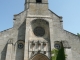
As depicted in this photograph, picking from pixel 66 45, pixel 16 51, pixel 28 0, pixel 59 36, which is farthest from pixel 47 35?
pixel 28 0

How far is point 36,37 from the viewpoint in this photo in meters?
22.1

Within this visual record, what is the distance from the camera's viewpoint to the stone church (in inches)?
802

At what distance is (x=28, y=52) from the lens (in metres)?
A: 20.1

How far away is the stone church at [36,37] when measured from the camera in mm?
20370

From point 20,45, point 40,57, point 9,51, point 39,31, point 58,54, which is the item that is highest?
point 39,31

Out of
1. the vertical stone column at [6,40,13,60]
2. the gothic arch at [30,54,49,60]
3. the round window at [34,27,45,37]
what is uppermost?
the round window at [34,27,45,37]

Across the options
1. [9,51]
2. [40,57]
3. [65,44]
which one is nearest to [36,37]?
[40,57]

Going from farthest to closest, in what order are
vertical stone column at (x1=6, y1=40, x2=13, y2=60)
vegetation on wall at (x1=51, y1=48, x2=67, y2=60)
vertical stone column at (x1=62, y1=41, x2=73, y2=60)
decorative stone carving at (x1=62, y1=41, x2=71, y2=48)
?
decorative stone carving at (x1=62, y1=41, x2=71, y2=48) < vertical stone column at (x1=6, y1=40, x2=13, y2=60) < vertical stone column at (x1=62, y1=41, x2=73, y2=60) < vegetation on wall at (x1=51, y1=48, x2=67, y2=60)

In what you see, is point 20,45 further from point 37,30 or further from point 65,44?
point 65,44

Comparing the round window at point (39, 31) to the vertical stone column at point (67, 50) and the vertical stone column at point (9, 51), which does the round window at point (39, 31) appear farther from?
the vertical stone column at point (9, 51)

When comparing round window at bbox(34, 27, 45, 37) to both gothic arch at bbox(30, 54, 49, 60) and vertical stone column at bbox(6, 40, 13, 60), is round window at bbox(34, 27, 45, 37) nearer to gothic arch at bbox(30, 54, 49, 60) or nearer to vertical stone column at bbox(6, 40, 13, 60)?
gothic arch at bbox(30, 54, 49, 60)

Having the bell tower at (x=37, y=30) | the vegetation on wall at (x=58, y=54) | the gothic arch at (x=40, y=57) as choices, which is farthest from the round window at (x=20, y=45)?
the vegetation on wall at (x=58, y=54)

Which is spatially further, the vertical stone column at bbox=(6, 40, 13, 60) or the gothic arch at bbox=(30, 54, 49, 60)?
the gothic arch at bbox=(30, 54, 49, 60)

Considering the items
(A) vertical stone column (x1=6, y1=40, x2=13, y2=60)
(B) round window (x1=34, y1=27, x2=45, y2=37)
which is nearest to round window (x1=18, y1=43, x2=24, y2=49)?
(A) vertical stone column (x1=6, y1=40, x2=13, y2=60)
